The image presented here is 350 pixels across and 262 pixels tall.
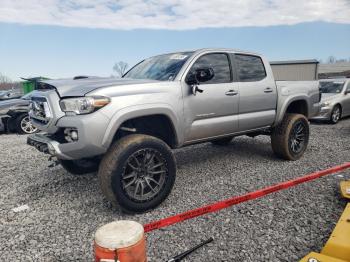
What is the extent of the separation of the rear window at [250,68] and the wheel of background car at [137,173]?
1.95 metres

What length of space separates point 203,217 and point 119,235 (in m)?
1.68

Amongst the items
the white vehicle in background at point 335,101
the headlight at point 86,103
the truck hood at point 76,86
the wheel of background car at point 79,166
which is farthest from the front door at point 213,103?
the white vehicle in background at point 335,101

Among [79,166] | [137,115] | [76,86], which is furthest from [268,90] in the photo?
[79,166]

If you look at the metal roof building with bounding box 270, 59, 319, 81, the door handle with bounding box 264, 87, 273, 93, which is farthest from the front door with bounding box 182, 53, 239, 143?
the metal roof building with bounding box 270, 59, 319, 81

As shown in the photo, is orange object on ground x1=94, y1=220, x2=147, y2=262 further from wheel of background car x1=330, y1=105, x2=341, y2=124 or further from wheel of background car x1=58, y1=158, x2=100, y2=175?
wheel of background car x1=330, y1=105, x2=341, y2=124

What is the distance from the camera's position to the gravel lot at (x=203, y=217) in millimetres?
2738

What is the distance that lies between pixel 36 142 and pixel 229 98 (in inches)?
101

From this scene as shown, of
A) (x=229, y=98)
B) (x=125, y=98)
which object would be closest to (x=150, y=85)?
(x=125, y=98)

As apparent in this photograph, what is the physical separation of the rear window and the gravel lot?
1495 millimetres

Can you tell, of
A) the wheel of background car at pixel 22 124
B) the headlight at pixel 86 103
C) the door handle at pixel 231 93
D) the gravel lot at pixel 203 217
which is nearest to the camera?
the gravel lot at pixel 203 217

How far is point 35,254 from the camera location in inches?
107

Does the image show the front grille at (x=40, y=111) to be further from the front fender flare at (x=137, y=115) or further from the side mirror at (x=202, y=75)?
the side mirror at (x=202, y=75)

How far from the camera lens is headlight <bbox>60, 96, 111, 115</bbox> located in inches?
119

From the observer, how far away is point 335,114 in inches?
397
